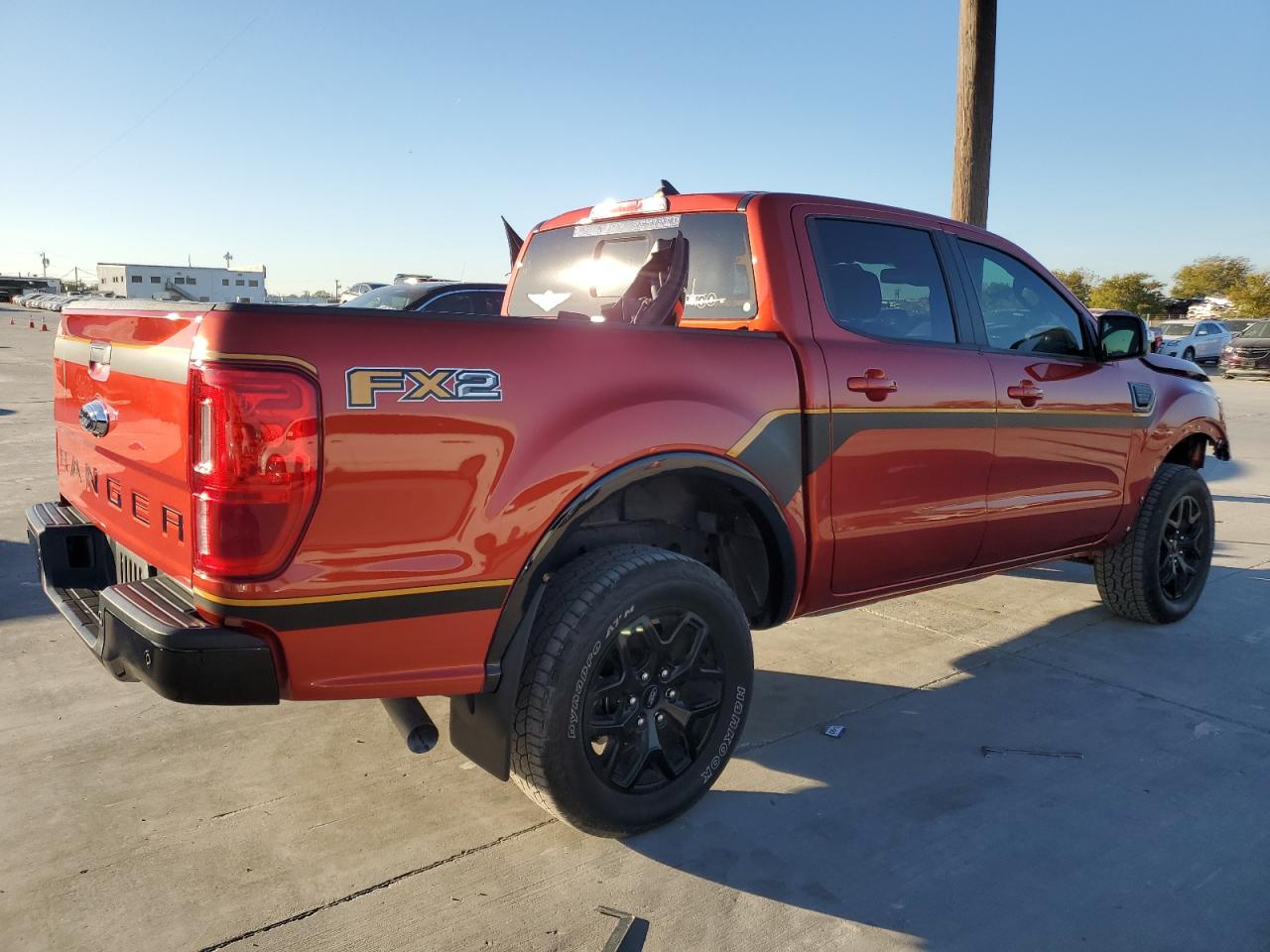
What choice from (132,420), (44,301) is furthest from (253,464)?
(44,301)

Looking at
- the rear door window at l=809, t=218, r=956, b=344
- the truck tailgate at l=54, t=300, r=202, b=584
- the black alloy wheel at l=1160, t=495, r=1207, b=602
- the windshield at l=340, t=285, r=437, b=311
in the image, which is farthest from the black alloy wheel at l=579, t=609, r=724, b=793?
the windshield at l=340, t=285, r=437, b=311

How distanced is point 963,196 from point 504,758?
664 cm

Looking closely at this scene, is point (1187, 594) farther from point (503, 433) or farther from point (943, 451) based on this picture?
point (503, 433)

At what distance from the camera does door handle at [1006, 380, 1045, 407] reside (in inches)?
151

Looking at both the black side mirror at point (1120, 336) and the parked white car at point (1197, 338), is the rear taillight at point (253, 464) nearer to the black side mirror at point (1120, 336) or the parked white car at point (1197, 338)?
the black side mirror at point (1120, 336)

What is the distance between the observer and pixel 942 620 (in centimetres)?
493

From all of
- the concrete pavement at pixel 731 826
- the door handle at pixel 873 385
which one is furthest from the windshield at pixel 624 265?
the concrete pavement at pixel 731 826

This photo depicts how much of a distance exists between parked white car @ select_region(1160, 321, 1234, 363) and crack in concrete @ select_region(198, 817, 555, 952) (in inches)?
1228

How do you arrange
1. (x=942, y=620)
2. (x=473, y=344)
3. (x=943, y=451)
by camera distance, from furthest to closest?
(x=942, y=620), (x=943, y=451), (x=473, y=344)

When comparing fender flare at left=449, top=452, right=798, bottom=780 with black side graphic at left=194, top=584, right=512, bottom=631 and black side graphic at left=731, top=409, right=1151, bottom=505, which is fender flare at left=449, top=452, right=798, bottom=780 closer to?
black side graphic at left=194, top=584, right=512, bottom=631

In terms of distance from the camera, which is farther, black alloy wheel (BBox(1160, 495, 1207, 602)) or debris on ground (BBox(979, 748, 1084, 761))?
black alloy wheel (BBox(1160, 495, 1207, 602))

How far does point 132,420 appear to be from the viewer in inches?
99.7

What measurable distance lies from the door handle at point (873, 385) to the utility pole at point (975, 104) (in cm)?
489

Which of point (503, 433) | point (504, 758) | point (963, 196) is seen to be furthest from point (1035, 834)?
point (963, 196)
